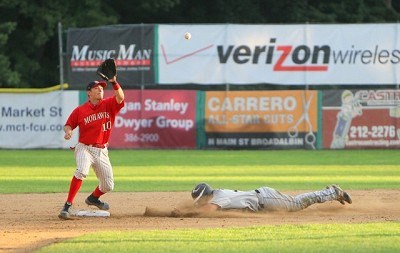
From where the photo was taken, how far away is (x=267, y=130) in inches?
1245

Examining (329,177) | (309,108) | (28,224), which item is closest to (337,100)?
(309,108)

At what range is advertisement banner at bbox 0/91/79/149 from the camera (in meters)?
31.5

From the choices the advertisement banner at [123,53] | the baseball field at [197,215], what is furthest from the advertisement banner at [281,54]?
the baseball field at [197,215]

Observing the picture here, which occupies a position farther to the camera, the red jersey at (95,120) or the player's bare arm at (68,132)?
the red jersey at (95,120)

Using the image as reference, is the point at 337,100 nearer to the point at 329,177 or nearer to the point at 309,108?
the point at 309,108

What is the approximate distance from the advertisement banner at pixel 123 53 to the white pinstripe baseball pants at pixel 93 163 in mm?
18439

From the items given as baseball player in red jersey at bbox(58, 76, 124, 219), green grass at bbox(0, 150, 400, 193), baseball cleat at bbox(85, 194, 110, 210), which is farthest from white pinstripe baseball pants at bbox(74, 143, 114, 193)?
green grass at bbox(0, 150, 400, 193)

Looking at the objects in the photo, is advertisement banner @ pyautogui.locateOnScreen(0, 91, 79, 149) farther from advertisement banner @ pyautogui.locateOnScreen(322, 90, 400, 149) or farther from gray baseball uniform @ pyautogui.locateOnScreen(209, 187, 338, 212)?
gray baseball uniform @ pyautogui.locateOnScreen(209, 187, 338, 212)

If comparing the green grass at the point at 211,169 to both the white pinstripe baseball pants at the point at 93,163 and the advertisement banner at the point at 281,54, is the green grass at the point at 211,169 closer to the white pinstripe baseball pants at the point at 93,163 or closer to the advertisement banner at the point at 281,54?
the advertisement banner at the point at 281,54

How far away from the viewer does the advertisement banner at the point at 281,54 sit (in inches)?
1268

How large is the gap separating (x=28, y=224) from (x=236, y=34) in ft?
65.4

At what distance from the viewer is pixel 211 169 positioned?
24406 mm

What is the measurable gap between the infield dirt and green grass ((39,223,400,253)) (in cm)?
56

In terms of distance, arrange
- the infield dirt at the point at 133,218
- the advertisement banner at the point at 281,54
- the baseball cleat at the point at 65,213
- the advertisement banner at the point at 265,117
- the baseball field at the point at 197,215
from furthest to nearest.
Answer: the advertisement banner at the point at 281,54 < the advertisement banner at the point at 265,117 < the baseball cleat at the point at 65,213 < the infield dirt at the point at 133,218 < the baseball field at the point at 197,215
